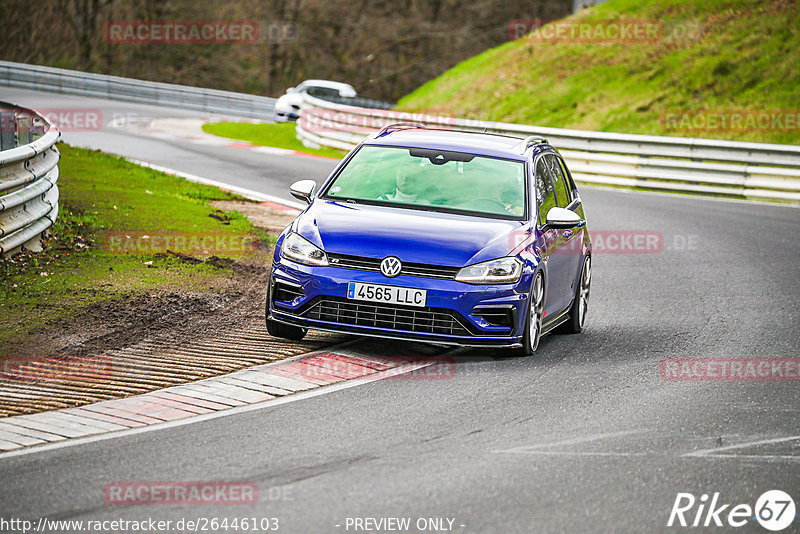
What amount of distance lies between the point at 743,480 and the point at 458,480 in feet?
5.05

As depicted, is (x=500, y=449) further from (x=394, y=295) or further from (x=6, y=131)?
(x=6, y=131)

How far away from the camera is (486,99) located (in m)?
37.6

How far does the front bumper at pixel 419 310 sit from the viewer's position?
28.5 feet

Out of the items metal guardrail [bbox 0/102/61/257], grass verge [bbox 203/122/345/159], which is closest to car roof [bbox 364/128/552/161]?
metal guardrail [bbox 0/102/61/257]

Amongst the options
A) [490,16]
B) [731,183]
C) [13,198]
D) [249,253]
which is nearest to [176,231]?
[249,253]

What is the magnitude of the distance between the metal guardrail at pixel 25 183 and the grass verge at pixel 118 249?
218 millimetres

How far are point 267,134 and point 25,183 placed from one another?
70.1ft

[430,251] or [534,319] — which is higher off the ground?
[430,251]

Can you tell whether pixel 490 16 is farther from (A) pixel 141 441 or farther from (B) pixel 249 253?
(A) pixel 141 441

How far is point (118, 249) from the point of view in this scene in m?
12.3

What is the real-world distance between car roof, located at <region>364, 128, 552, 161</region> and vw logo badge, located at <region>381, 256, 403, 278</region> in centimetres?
186

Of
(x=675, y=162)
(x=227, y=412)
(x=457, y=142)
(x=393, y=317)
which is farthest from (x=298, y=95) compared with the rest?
(x=227, y=412)

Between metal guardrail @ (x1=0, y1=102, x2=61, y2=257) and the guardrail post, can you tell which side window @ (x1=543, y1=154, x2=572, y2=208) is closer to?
metal guardrail @ (x1=0, y1=102, x2=61, y2=257)

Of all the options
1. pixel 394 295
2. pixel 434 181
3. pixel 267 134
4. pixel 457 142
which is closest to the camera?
pixel 394 295
